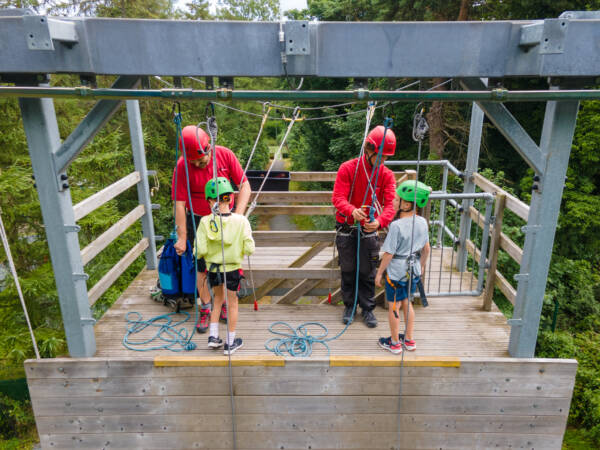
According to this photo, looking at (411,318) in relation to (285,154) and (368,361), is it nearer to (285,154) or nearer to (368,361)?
(368,361)

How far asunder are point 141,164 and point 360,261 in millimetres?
2815

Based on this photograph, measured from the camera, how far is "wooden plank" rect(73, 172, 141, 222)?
3.44m

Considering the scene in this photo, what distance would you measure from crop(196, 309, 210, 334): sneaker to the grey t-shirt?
1764mm

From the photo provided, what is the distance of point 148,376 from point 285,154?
34.9 metres

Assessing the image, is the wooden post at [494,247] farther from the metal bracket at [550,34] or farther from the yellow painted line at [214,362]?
the yellow painted line at [214,362]

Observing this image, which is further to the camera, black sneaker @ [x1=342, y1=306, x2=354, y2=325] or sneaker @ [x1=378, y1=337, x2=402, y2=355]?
black sneaker @ [x1=342, y1=306, x2=354, y2=325]

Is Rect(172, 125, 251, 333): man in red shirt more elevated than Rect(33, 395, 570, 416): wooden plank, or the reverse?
Rect(172, 125, 251, 333): man in red shirt

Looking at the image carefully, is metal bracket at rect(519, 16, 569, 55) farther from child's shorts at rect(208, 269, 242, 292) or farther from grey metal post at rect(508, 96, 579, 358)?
child's shorts at rect(208, 269, 242, 292)

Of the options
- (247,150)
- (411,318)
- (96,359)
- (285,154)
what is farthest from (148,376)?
(285,154)

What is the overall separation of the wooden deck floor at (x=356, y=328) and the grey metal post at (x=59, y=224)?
1.14 feet

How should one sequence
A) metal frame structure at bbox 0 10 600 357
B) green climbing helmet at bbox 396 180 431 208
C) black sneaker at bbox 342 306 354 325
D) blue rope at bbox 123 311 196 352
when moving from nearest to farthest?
metal frame structure at bbox 0 10 600 357 → green climbing helmet at bbox 396 180 431 208 → blue rope at bbox 123 311 196 352 → black sneaker at bbox 342 306 354 325

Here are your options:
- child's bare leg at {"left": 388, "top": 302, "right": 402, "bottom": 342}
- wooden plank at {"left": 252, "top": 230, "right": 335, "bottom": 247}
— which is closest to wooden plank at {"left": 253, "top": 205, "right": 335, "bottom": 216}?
wooden plank at {"left": 252, "top": 230, "right": 335, "bottom": 247}

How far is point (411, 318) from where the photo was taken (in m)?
3.47

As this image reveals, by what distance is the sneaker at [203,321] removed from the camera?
3.84 m
